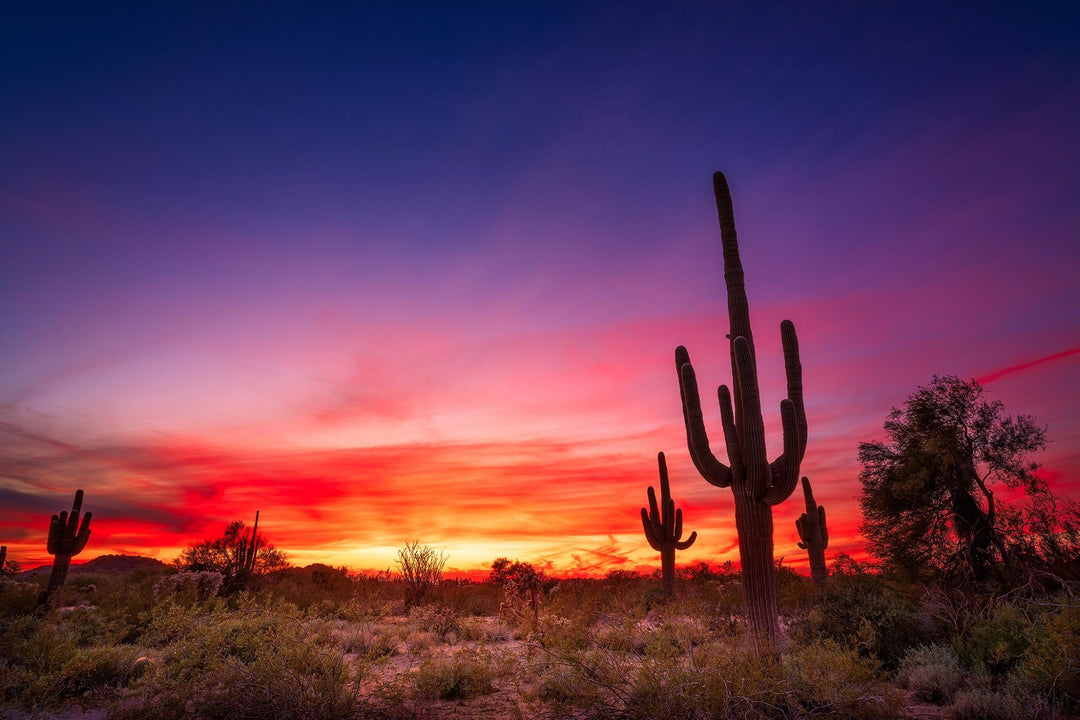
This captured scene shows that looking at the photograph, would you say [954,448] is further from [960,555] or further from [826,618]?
[826,618]

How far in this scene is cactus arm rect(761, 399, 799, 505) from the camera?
10.1 meters

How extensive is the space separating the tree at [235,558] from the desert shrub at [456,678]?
57.8 ft

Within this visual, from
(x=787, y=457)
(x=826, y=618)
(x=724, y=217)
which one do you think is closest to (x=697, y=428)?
(x=787, y=457)

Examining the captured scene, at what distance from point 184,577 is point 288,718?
17222mm

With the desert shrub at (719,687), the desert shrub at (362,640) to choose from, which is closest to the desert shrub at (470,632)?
the desert shrub at (362,640)

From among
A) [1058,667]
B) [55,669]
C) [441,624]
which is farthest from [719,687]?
[441,624]

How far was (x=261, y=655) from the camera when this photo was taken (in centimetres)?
793

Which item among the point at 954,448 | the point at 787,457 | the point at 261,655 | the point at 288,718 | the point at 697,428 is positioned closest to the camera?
the point at 288,718

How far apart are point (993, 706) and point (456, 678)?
7.41 m

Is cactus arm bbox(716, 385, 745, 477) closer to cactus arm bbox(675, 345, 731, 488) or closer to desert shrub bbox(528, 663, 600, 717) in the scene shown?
cactus arm bbox(675, 345, 731, 488)

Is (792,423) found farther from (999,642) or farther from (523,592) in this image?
(523,592)

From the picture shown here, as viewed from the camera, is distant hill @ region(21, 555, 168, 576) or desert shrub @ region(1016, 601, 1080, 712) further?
distant hill @ region(21, 555, 168, 576)

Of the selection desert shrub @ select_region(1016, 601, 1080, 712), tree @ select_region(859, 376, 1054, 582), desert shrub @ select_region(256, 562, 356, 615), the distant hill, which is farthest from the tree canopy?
the distant hill

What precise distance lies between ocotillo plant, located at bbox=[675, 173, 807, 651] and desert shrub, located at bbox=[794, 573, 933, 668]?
1853 mm
